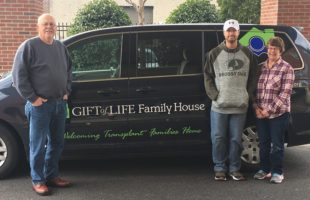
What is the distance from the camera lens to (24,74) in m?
4.43

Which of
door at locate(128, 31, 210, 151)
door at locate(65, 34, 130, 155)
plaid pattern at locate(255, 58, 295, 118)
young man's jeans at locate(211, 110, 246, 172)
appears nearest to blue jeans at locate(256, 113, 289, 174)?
plaid pattern at locate(255, 58, 295, 118)

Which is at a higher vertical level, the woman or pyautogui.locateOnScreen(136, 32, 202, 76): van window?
pyautogui.locateOnScreen(136, 32, 202, 76): van window

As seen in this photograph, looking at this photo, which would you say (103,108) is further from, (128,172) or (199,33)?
(199,33)

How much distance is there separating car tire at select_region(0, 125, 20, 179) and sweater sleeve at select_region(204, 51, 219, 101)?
7.28 feet

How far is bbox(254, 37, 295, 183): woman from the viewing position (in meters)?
4.99

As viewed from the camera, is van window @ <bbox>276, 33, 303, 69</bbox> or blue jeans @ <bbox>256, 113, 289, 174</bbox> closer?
blue jeans @ <bbox>256, 113, 289, 174</bbox>

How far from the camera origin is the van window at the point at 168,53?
207 inches

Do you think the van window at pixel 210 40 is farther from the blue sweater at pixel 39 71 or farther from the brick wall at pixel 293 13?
the brick wall at pixel 293 13

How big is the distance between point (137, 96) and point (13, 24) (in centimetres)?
416

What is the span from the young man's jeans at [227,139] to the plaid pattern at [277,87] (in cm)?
31

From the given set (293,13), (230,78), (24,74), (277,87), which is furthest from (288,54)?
(293,13)

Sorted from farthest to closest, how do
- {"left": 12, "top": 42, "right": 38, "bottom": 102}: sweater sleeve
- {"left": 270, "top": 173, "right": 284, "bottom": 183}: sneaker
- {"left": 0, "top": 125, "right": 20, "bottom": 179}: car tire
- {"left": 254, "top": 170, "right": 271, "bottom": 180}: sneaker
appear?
{"left": 254, "top": 170, "right": 271, "bottom": 180}: sneaker < {"left": 270, "top": 173, "right": 284, "bottom": 183}: sneaker < {"left": 0, "top": 125, "right": 20, "bottom": 179}: car tire < {"left": 12, "top": 42, "right": 38, "bottom": 102}: sweater sleeve

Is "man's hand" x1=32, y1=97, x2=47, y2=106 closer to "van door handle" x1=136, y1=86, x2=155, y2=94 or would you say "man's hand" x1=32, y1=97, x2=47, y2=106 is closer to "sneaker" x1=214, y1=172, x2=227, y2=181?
"van door handle" x1=136, y1=86, x2=155, y2=94

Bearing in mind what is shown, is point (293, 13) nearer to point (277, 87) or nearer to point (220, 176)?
point (277, 87)
